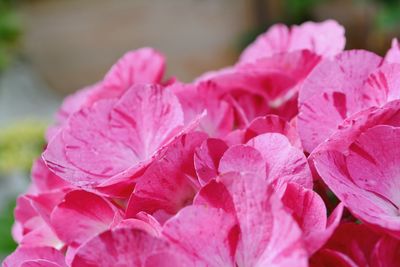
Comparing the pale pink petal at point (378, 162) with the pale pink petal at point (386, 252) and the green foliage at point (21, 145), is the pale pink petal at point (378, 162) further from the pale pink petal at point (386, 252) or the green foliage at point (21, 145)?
the green foliage at point (21, 145)

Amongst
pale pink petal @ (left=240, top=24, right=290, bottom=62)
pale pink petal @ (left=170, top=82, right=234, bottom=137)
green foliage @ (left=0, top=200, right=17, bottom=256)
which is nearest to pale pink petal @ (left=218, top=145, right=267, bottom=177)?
pale pink petal @ (left=170, top=82, right=234, bottom=137)

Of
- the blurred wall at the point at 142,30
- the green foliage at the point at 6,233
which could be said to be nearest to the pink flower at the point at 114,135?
the green foliage at the point at 6,233

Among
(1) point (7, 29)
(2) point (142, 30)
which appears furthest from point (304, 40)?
(1) point (7, 29)

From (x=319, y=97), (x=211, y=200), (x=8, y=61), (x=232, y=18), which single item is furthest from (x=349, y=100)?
(x=8, y=61)

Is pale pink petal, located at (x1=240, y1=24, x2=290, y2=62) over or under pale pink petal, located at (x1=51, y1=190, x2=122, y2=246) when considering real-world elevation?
over

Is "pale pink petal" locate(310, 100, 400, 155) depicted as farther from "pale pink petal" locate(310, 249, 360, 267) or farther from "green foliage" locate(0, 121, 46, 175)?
"green foliage" locate(0, 121, 46, 175)

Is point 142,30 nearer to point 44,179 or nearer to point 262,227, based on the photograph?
point 44,179
